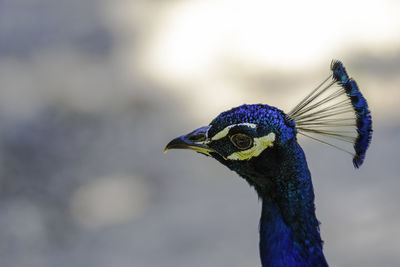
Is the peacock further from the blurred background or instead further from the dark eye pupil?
the blurred background

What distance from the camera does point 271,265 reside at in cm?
122

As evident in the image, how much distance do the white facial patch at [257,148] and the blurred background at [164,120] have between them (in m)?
1.01

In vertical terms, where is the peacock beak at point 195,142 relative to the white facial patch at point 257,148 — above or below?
above

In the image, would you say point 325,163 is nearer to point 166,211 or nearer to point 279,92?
point 279,92

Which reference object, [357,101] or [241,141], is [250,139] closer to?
[241,141]

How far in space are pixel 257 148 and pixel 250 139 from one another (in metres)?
0.02

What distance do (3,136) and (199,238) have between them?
2.63 ft

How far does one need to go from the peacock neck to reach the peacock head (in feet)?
0.10

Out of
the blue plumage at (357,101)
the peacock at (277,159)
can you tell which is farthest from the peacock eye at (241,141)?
the blue plumage at (357,101)

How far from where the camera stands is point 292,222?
1.21 meters

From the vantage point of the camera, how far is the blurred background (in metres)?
2.25

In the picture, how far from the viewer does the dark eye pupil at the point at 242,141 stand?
3.85ft

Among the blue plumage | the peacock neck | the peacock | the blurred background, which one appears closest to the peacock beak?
the peacock

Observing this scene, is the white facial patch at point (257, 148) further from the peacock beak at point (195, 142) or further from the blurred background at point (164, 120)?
the blurred background at point (164, 120)
